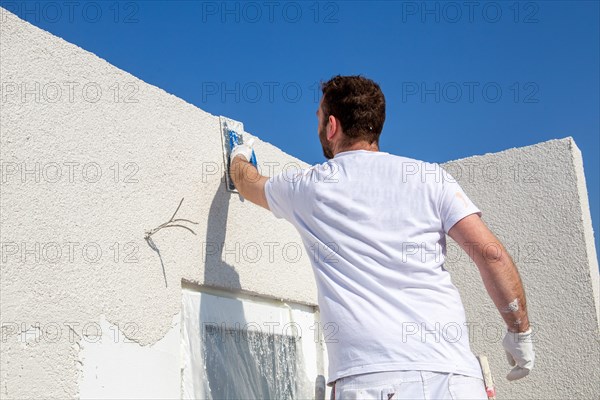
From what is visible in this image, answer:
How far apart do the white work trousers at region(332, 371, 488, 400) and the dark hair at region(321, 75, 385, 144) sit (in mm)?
830

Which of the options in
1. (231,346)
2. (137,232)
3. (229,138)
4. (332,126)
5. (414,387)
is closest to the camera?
(414,387)

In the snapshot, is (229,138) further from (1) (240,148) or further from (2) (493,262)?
(2) (493,262)

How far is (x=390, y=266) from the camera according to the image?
2.04m

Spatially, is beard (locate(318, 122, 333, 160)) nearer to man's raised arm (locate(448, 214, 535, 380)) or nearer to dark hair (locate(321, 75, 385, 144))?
dark hair (locate(321, 75, 385, 144))

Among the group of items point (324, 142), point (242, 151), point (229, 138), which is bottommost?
point (324, 142)

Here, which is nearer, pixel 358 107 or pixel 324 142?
pixel 358 107

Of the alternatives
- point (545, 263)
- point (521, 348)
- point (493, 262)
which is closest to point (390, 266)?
point (493, 262)

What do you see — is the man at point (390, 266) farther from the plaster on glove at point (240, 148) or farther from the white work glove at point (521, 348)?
the plaster on glove at point (240, 148)

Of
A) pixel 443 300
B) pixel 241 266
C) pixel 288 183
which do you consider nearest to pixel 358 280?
pixel 443 300

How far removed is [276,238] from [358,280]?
1.43 metres

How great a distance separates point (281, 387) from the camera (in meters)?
3.20

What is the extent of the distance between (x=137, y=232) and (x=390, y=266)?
1062mm

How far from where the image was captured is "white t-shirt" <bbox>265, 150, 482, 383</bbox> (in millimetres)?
1949

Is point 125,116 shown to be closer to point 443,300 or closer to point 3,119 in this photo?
point 3,119
